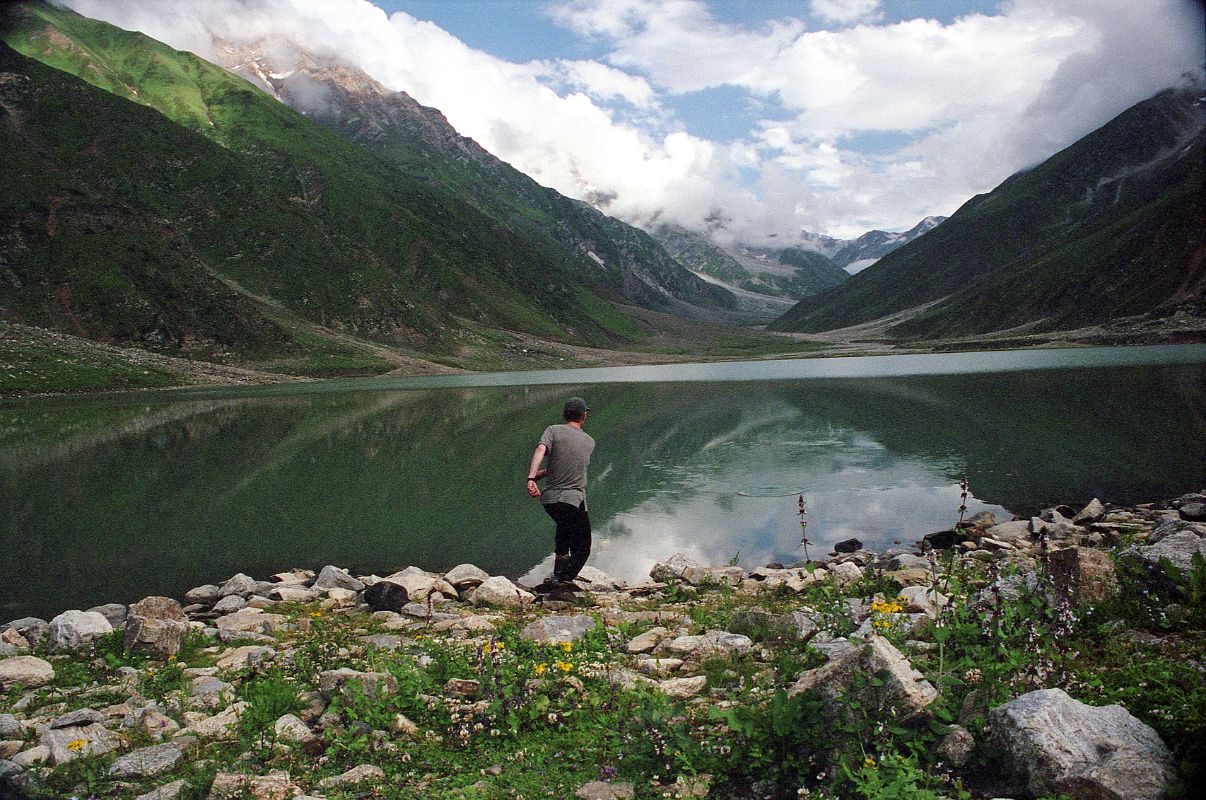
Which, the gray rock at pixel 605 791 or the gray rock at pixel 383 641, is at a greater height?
the gray rock at pixel 605 791

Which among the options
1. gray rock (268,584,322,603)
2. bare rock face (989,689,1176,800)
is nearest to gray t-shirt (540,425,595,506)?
gray rock (268,584,322,603)

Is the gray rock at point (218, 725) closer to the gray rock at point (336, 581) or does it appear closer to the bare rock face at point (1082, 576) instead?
the gray rock at point (336, 581)

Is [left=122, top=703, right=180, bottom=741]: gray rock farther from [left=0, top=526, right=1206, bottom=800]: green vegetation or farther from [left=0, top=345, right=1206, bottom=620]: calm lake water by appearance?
[left=0, top=345, right=1206, bottom=620]: calm lake water

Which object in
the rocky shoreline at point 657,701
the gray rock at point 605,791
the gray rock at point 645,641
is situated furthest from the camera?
the gray rock at point 645,641

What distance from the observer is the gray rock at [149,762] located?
18.9 ft

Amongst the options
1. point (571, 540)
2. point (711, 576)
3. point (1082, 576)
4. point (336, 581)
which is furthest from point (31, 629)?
point (1082, 576)

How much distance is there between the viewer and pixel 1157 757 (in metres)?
4.27

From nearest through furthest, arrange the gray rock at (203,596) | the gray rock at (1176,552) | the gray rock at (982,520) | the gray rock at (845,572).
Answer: the gray rock at (1176,552) → the gray rock at (845,572) → the gray rock at (203,596) → the gray rock at (982,520)

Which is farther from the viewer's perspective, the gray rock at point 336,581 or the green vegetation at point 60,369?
the green vegetation at point 60,369

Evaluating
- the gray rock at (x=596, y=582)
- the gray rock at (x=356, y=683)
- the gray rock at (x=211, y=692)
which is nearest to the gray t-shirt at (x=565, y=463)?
the gray rock at (x=596, y=582)

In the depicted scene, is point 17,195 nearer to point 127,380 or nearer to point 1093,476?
point 127,380

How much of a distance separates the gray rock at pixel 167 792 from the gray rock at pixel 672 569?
31.5 feet

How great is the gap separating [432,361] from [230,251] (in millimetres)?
62091

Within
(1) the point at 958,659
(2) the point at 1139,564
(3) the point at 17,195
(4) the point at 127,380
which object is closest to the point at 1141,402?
(2) the point at 1139,564
